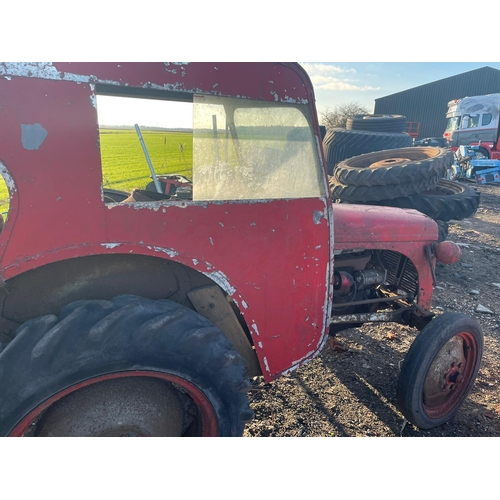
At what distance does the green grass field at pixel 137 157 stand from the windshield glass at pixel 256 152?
0.08 meters

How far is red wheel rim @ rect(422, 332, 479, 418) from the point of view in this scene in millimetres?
2750

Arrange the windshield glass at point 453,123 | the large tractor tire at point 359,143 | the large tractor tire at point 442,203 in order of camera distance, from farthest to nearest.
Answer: the windshield glass at point 453,123 < the large tractor tire at point 359,143 < the large tractor tire at point 442,203

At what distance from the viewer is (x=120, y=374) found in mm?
1606

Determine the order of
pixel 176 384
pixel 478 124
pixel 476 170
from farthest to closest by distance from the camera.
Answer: pixel 478 124
pixel 476 170
pixel 176 384

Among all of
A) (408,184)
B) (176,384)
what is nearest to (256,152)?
(176,384)

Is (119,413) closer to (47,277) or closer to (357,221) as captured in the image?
(47,277)

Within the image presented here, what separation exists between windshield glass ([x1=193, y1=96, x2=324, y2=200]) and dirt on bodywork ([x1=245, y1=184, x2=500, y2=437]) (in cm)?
143

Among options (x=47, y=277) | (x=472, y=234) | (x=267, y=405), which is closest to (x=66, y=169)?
(x=47, y=277)

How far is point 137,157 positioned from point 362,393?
2572mm

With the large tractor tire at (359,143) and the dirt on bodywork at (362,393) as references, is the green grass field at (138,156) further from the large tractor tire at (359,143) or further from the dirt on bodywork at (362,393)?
the large tractor tire at (359,143)

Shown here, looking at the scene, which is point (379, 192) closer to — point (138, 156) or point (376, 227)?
point (376, 227)

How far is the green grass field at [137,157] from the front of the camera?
5.49 ft

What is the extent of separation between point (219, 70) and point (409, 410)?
2497 mm

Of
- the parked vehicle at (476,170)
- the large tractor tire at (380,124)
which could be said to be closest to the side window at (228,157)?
the large tractor tire at (380,124)
